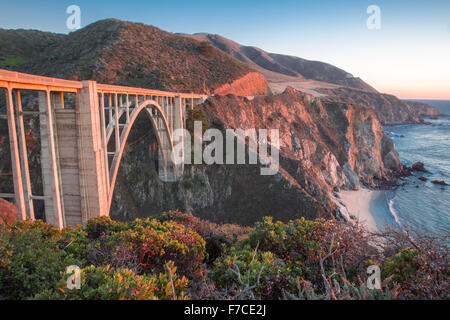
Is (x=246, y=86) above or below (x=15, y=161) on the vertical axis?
above

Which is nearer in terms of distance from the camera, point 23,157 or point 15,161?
point 15,161

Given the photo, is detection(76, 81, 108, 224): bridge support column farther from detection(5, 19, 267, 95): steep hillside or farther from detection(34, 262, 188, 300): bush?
detection(5, 19, 267, 95): steep hillside

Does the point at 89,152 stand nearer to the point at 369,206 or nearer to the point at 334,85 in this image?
the point at 369,206

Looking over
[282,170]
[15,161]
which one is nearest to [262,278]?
[15,161]

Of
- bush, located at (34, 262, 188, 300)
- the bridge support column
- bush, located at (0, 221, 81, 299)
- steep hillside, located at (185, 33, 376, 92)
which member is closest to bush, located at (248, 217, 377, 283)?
bush, located at (34, 262, 188, 300)
